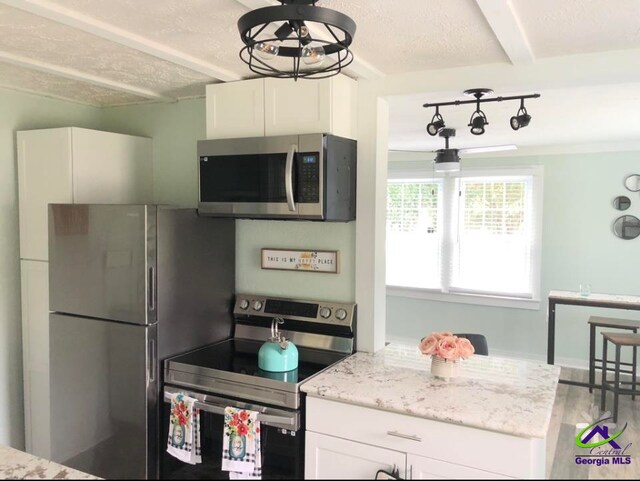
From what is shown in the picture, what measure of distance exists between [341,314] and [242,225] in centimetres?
76

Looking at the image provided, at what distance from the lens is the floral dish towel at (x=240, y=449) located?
78cm

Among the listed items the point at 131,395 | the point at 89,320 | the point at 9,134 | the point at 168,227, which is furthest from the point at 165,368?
the point at 9,134

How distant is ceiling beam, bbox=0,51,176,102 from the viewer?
238 centimetres

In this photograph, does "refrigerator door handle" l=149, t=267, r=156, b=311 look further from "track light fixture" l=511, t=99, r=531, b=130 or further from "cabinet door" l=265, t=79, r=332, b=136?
"track light fixture" l=511, t=99, r=531, b=130

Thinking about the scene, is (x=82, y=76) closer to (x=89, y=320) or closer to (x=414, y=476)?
(x=89, y=320)

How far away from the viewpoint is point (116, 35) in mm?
1986

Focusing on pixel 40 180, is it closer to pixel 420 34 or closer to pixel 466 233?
pixel 420 34

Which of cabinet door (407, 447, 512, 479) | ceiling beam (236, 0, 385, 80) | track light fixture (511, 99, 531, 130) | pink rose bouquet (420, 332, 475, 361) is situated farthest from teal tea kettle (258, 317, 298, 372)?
track light fixture (511, 99, 531, 130)

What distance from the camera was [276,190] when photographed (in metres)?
2.45

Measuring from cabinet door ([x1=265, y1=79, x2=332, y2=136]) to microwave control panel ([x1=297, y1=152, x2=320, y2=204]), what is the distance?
0.50ft

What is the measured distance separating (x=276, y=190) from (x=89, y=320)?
3.51ft

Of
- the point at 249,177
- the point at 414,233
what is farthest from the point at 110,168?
the point at 414,233

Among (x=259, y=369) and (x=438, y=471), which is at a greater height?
(x=438, y=471)

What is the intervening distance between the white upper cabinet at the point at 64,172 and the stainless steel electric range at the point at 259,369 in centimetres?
102
